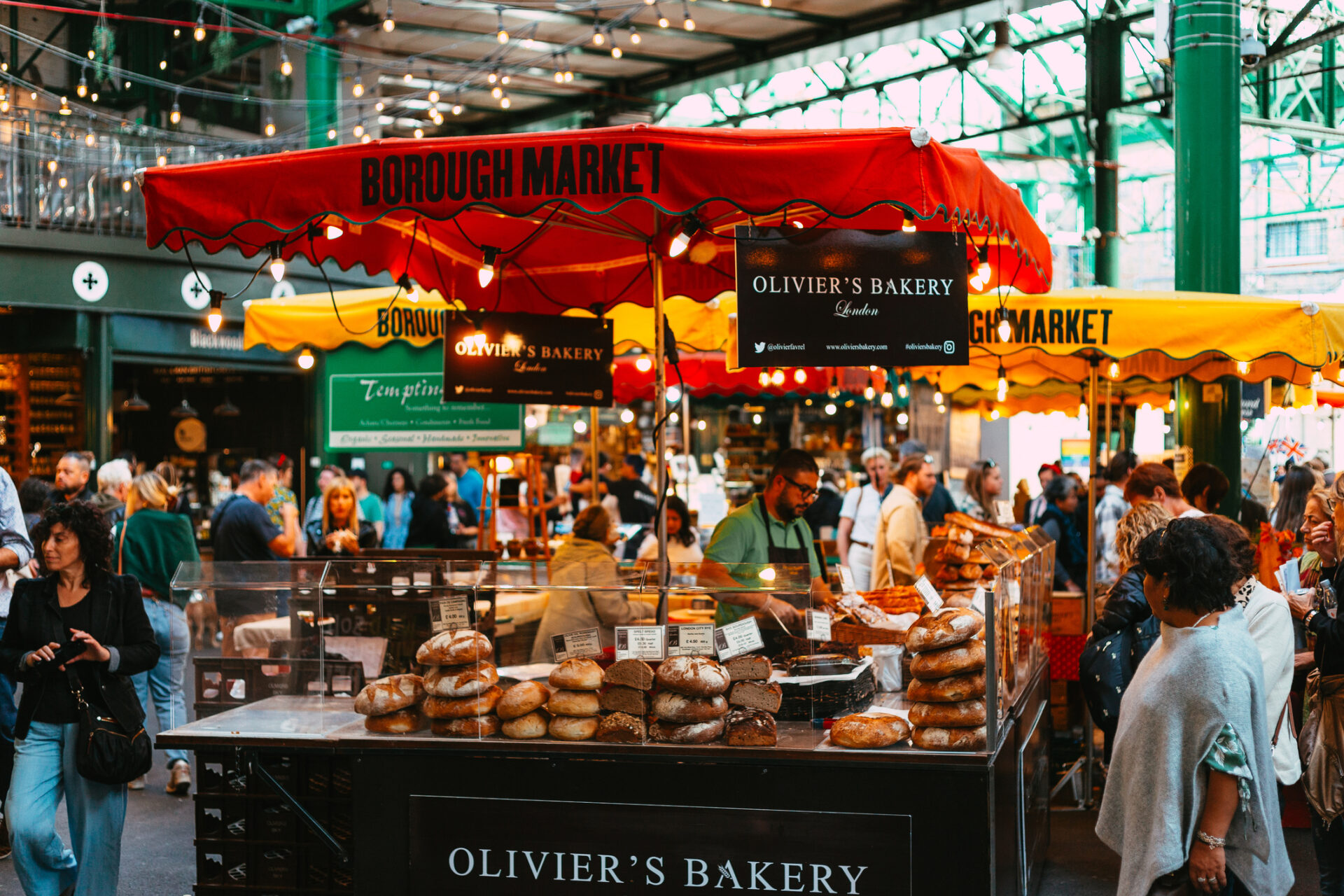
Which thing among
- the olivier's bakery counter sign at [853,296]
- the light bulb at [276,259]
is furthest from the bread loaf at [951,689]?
the light bulb at [276,259]

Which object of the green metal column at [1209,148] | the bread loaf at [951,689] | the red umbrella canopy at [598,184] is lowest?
the bread loaf at [951,689]

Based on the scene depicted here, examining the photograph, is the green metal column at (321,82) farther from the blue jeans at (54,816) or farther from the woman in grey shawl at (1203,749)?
the woman in grey shawl at (1203,749)

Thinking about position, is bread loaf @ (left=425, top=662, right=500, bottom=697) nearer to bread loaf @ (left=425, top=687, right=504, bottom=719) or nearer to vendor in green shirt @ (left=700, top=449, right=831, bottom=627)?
bread loaf @ (left=425, top=687, right=504, bottom=719)

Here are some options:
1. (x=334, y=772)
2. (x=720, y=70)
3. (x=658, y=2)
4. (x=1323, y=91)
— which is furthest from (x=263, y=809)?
(x=1323, y=91)

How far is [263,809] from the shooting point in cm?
461

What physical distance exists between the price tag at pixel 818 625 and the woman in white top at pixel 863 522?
5.62 m

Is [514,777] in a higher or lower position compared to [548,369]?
lower

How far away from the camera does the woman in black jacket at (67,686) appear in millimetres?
4680

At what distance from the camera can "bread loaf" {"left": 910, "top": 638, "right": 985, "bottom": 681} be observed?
415cm

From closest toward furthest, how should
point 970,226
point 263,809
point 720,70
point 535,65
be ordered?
point 263,809, point 970,226, point 535,65, point 720,70

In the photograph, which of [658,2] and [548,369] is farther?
[658,2]

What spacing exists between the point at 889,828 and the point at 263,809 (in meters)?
2.30

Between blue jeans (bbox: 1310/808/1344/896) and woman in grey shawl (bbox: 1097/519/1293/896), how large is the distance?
4.21ft

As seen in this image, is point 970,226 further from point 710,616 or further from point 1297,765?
point 1297,765
